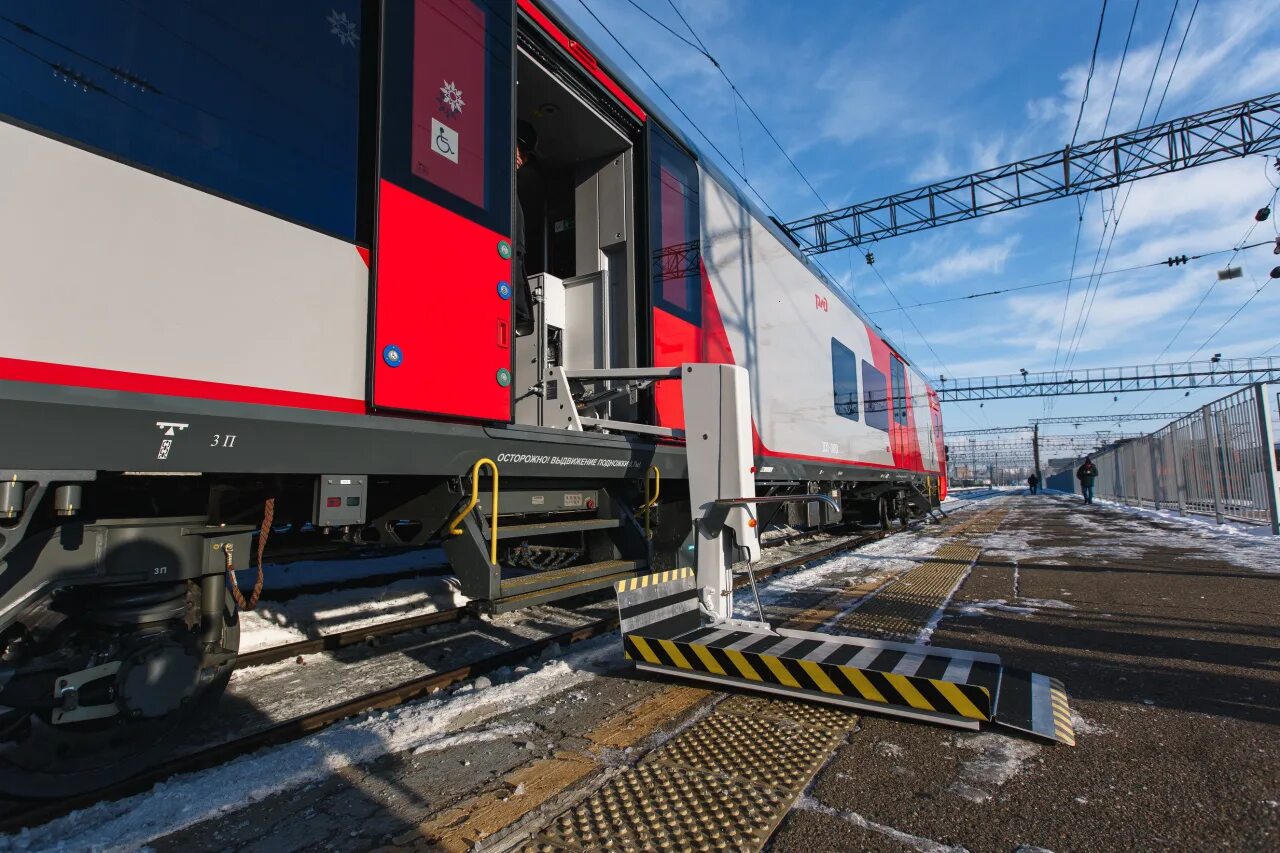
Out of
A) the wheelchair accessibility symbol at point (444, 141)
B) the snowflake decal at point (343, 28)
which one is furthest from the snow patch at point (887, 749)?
the snowflake decal at point (343, 28)

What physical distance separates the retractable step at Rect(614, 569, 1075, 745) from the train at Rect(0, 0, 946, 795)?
46 cm

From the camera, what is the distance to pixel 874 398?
426 inches

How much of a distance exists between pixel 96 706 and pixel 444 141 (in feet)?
8.44

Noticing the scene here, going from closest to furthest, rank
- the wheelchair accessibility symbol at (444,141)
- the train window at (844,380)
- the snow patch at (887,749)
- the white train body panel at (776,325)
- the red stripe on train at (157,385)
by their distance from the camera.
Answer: the red stripe on train at (157,385) < the snow patch at (887,749) < the wheelchair accessibility symbol at (444,141) < the white train body panel at (776,325) < the train window at (844,380)

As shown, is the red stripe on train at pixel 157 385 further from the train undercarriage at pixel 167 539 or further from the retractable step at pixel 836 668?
the retractable step at pixel 836 668

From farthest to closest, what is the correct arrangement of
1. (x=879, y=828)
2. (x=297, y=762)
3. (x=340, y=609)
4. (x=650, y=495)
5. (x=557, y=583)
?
1. (x=340, y=609)
2. (x=650, y=495)
3. (x=557, y=583)
4. (x=297, y=762)
5. (x=879, y=828)

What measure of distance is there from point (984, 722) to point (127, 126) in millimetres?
3674

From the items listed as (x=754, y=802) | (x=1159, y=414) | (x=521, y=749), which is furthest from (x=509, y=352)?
(x=1159, y=414)

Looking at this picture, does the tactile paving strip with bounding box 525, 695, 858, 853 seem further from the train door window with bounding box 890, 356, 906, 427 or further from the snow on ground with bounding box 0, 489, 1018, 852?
the train door window with bounding box 890, 356, 906, 427

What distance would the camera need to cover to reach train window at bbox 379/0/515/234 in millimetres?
2846

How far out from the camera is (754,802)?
2.05m

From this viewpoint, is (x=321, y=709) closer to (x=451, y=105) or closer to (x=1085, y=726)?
(x=451, y=105)

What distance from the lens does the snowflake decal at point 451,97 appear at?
309 centimetres

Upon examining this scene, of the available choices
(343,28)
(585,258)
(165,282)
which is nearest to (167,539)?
(165,282)
